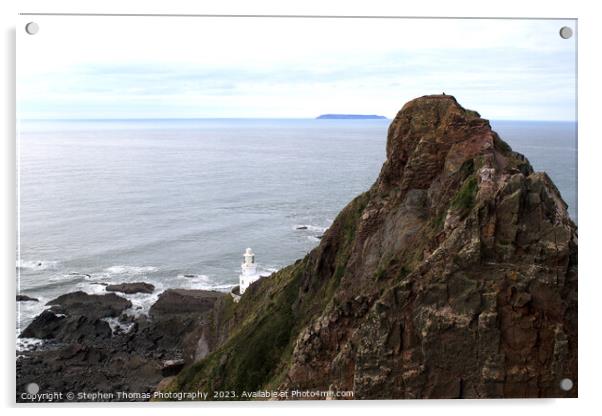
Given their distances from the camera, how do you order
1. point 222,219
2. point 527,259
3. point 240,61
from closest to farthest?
point 527,259, point 240,61, point 222,219

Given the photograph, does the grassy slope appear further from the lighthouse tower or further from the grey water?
the lighthouse tower

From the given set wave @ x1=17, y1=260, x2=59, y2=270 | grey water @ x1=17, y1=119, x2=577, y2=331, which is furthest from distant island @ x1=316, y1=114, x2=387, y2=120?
wave @ x1=17, y1=260, x2=59, y2=270

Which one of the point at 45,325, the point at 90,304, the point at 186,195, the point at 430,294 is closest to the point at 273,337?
the point at 430,294

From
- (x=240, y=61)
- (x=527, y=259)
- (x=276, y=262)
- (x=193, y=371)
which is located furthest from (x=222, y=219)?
(x=527, y=259)

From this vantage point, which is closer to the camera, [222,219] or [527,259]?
[527,259]

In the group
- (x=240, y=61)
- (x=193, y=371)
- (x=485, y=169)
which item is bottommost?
(x=193, y=371)

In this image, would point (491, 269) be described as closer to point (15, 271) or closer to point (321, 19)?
point (321, 19)

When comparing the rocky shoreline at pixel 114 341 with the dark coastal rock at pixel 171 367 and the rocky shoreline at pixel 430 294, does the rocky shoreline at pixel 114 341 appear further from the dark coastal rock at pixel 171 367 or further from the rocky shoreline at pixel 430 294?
Result: the rocky shoreline at pixel 430 294

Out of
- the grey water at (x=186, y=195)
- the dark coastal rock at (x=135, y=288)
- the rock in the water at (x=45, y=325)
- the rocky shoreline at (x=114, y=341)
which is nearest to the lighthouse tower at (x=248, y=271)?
the grey water at (x=186, y=195)
